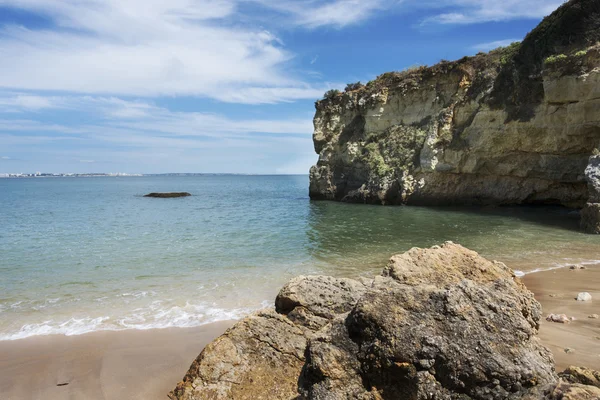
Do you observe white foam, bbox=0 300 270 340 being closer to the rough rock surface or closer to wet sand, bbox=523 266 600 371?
wet sand, bbox=523 266 600 371

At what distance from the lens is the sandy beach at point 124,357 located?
4.97 meters

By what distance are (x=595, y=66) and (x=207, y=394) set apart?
24182 mm

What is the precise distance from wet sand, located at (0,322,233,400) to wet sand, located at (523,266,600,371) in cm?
525

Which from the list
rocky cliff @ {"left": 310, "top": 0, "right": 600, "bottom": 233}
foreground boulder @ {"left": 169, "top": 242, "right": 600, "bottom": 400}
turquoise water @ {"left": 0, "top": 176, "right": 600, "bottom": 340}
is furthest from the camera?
rocky cliff @ {"left": 310, "top": 0, "right": 600, "bottom": 233}

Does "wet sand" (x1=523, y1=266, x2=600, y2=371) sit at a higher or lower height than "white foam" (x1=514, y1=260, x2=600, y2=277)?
higher

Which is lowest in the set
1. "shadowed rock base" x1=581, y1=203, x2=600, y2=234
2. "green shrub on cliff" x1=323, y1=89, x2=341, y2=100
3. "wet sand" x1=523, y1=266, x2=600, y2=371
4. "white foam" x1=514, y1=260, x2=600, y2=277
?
"white foam" x1=514, y1=260, x2=600, y2=277

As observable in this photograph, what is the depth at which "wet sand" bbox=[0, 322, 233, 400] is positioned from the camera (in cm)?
498

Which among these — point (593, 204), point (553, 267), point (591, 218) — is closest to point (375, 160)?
point (593, 204)

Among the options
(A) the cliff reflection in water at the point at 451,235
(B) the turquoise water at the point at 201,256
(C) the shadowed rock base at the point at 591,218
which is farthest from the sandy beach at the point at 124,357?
(C) the shadowed rock base at the point at 591,218

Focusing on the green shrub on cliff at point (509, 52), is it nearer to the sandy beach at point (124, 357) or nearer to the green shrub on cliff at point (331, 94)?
the green shrub on cliff at point (331, 94)

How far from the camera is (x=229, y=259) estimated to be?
13.1 metres

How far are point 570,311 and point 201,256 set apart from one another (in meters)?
10.9

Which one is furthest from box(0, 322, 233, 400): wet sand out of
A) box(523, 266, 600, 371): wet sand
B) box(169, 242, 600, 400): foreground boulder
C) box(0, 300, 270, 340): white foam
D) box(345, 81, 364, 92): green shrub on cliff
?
box(345, 81, 364, 92): green shrub on cliff

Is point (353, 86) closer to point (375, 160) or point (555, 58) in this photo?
point (375, 160)
